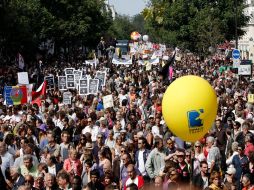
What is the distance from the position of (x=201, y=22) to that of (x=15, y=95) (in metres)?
38.1

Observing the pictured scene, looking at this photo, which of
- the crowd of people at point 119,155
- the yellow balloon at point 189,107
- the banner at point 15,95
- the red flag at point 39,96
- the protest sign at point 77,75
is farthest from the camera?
the protest sign at point 77,75

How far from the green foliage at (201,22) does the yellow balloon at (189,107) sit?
4711cm

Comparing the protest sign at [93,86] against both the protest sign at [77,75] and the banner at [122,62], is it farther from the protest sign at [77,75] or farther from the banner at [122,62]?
the banner at [122,62]

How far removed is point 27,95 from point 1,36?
28492mm

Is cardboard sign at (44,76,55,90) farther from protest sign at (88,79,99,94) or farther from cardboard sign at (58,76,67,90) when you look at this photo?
protest sign at (88,79,99,94)

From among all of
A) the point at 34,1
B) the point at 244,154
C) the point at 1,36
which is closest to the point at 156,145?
the point at 244,154

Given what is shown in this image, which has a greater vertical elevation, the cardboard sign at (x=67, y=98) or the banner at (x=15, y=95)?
the banner at (x=15, y=95)

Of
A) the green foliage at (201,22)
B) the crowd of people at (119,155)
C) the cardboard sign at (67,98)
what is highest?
the green foliage at (201,22)

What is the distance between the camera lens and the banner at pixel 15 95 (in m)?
19.3

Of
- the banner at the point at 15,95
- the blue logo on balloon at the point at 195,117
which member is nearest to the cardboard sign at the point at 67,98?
the banner at the point at 15,95

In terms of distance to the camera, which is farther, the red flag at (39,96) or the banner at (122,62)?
the banner at (122,62)

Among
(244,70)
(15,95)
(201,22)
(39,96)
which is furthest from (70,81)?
(201,22)

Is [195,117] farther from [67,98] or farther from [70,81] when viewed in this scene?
[70,81]

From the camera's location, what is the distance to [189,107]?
8.11 meters
